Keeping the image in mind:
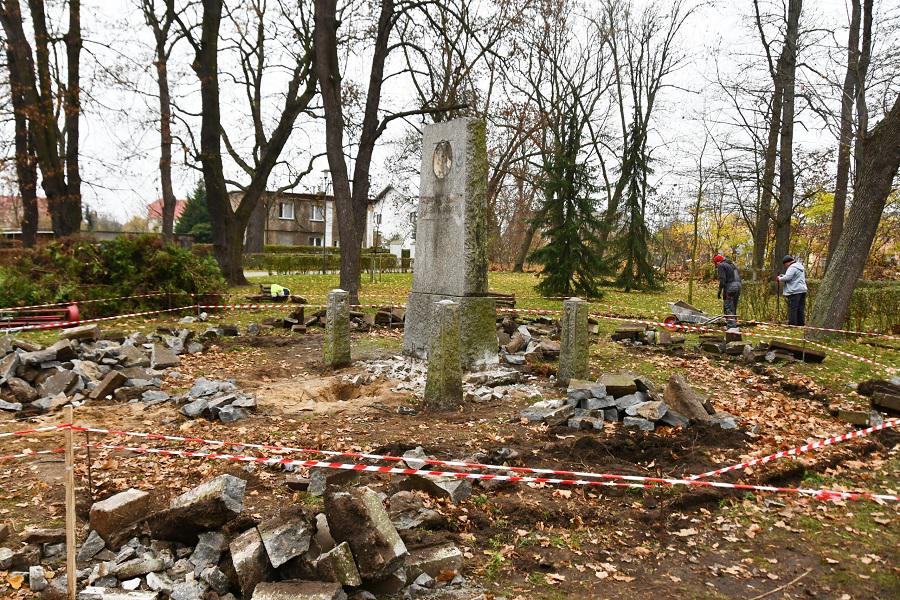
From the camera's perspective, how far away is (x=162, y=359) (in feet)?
28.6

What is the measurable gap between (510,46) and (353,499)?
59.9ft

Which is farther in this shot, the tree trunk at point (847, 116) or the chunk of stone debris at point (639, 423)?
the tree trunk at point (847, 116)

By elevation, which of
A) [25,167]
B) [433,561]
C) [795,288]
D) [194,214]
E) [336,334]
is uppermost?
[194,214]

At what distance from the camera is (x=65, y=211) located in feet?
53.9

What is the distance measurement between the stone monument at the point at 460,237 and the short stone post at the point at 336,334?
4.06ft

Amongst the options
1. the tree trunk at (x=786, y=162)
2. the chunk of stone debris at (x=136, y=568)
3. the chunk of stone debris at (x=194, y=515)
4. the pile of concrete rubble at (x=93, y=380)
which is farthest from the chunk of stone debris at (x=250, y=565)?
the tree trunk at (x=786, y=162)

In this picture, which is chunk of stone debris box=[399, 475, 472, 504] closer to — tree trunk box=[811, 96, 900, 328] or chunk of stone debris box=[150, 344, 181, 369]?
chunk of stone debris box=[150, 344, 181, 369]

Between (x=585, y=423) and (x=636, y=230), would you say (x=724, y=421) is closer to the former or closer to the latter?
(x=585, y=423)

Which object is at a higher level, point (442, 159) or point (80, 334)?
point (442, 159)

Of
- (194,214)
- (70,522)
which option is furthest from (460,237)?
(194,214)

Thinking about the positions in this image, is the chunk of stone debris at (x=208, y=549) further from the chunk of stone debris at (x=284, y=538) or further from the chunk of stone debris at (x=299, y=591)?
the chunk of stone debris at (x=299, y=591)

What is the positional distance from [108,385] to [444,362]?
4135 millimetres

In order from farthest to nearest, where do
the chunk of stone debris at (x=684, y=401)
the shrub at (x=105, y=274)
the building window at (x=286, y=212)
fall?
the building window at (x=286, y=212)
the shrub at (x=105, y=274)
the chunk of stone debris at (x=684, y=401)

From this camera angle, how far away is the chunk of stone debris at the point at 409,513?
3918 mm
